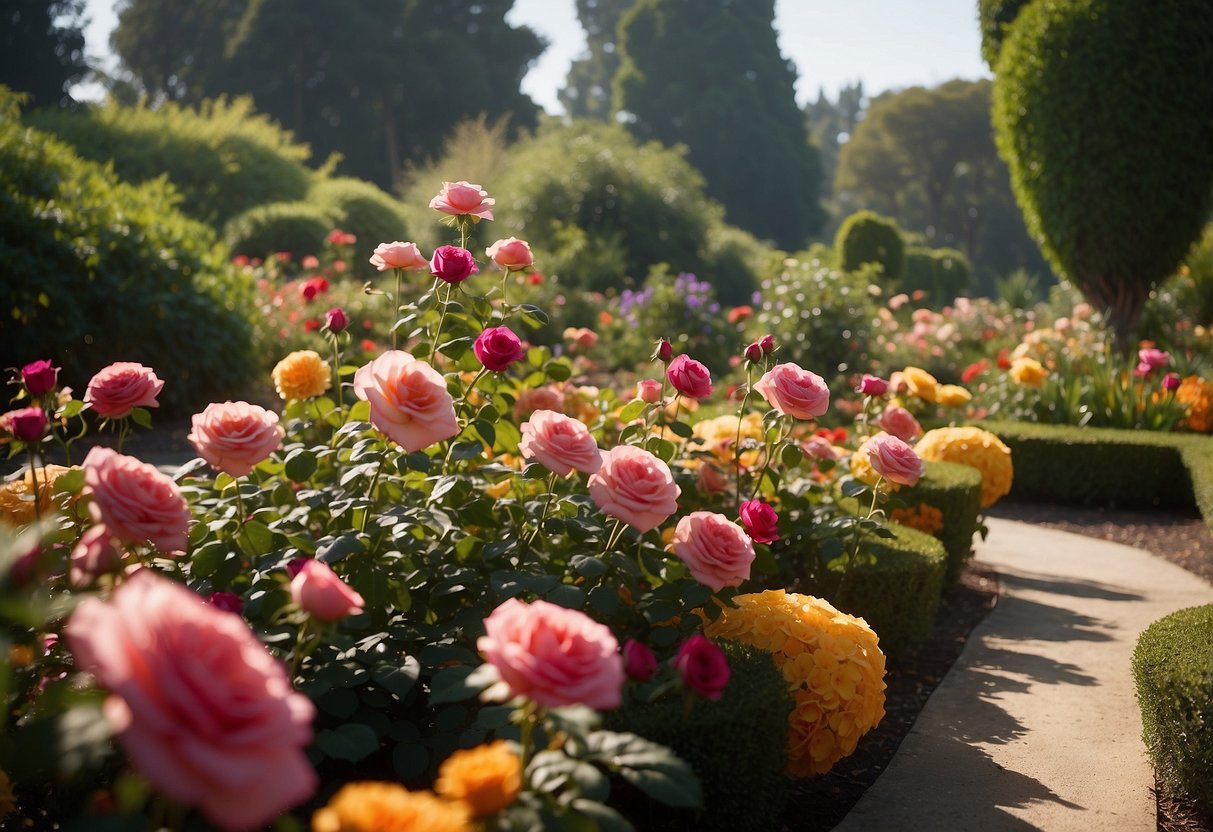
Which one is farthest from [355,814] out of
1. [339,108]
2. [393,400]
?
[339,108]

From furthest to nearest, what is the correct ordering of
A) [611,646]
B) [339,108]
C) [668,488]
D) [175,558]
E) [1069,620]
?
[339,108]
[1069,620]
[175,558]
[668,488]
[611,646]

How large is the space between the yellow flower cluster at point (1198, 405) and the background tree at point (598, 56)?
45.7m

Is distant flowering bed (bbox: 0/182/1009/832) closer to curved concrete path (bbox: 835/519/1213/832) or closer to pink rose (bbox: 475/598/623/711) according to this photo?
pink rose (bbox: 475/598/623/711)

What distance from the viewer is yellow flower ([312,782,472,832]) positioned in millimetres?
974

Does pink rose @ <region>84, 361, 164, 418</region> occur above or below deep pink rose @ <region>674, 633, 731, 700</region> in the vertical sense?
below

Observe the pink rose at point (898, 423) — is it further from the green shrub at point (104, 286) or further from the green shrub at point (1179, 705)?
the green shrub at point (104, 286)

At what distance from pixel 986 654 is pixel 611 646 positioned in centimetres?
296

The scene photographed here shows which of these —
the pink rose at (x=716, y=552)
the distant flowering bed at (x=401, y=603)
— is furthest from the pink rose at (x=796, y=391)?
the pink rose at (x=716, y=552)

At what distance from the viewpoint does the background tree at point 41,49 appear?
76.2 ft

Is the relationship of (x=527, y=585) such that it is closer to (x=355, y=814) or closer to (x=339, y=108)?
(x=355, y=814)

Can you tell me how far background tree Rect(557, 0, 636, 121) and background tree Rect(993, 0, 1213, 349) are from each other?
43235 millimetres

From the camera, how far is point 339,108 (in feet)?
102

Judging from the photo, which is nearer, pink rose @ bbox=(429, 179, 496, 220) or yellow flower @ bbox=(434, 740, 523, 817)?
yellow flower @ bbox=(434, 740, 523, 817)

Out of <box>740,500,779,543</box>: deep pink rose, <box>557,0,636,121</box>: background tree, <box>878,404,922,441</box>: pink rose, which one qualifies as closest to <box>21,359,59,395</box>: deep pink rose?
<box>740,500,779,543</box>: deep pink rose
